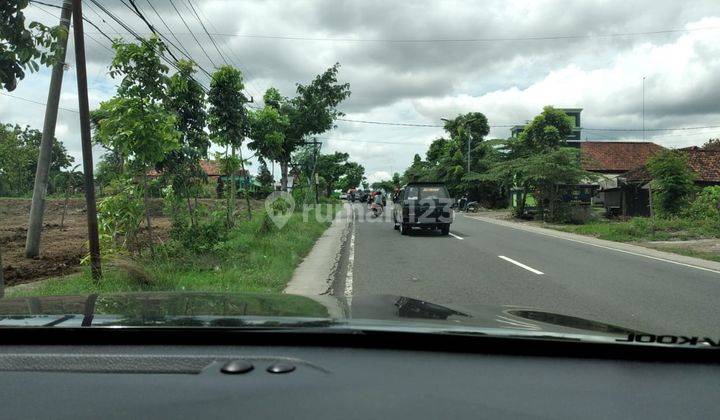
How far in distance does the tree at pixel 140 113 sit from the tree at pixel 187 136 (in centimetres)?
61

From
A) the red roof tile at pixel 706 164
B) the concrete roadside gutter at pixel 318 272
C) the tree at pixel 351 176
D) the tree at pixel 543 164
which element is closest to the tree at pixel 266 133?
the concrete roadside gutter at pixel 318 272

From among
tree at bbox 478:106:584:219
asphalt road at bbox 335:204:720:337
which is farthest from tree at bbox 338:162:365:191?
asphalt road at bbox 335:204:720:337

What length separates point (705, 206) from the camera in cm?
2350

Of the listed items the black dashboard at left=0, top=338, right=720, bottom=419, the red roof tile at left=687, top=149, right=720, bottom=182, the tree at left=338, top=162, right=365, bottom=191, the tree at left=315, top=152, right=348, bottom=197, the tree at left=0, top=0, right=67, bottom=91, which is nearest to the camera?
the black dashboard at left=0, top=338, right=720, bottom=419

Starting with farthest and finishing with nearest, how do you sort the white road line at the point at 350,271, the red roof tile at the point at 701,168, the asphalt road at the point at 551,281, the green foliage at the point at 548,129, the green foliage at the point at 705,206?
the green foliage at the point at 548,129, the red roof tile at the point at 701,168, the green foliage at the point at 705,206, the white road line at the point at 350,271, the asphalt road at the point at 551,281

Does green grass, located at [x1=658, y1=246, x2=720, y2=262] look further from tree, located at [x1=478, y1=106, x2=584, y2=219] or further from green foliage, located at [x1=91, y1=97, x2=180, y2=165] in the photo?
green foliage, located at [x1=91, y1=97, x2=180, y2=165]

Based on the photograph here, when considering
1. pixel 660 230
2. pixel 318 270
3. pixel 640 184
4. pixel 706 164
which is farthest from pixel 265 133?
pixel 706 164

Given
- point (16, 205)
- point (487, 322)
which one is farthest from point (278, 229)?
point (16, 205)

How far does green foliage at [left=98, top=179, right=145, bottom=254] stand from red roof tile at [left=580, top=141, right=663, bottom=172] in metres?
44.6

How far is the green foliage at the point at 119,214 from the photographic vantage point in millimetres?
9078

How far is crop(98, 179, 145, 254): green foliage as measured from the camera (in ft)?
29.8

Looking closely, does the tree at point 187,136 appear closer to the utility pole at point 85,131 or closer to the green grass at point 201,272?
the green grass at point 201,272

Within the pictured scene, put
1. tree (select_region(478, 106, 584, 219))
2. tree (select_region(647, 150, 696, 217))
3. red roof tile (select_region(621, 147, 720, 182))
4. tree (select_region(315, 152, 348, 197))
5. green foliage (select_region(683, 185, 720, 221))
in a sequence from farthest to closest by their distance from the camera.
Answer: tree (select_region(315, 152, 348, 197)), red roof tile (select_region(621, 147, 720, 182)), tree (select_region(478, 106, 584, 219)), tree (select_region(647, 150, 696, 217)), green foliage (select_region(683, 185, 720, 221))

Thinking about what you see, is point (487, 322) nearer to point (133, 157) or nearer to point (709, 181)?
point (133, 157)
